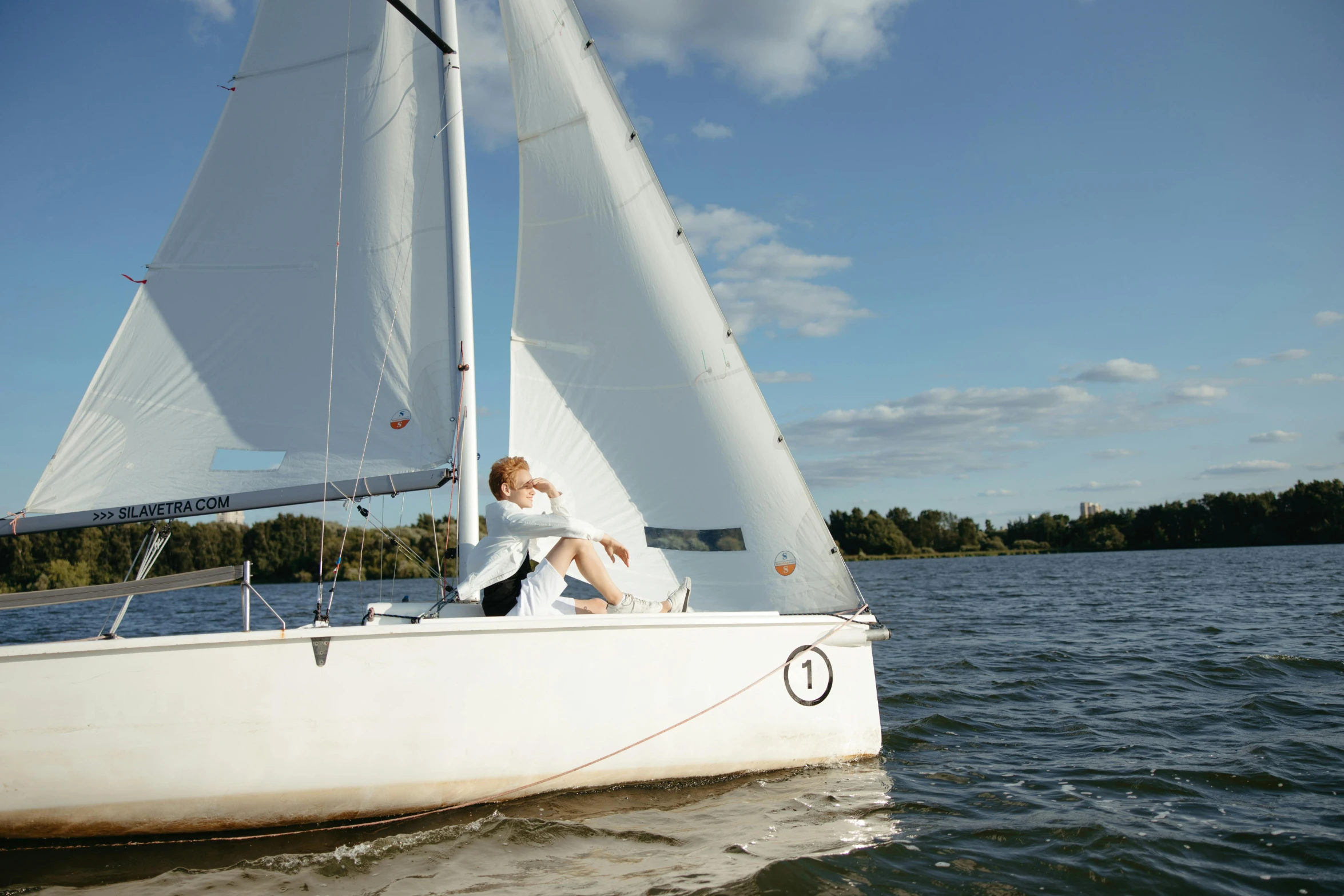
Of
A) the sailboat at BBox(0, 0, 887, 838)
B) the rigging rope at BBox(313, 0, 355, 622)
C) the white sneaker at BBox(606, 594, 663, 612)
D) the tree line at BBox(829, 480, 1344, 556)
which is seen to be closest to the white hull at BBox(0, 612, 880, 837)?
the sailboat at BBox(0, 0, 887, 838)

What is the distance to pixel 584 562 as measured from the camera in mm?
3904

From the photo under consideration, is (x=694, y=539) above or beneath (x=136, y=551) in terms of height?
beneath

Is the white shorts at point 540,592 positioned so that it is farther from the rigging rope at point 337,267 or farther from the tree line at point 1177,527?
the tree line at point 1177,527

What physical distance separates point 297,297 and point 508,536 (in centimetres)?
240

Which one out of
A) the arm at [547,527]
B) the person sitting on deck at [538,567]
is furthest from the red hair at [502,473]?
the arm at [547,527]

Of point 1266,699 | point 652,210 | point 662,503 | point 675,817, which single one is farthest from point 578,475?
point 1266,699

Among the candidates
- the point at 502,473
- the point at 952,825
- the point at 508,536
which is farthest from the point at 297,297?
the point at 952,825

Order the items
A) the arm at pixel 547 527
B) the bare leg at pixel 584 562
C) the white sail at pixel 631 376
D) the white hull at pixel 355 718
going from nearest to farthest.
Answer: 1. the white hull at pixel 355 718
2. the arm at pixel 547 527
3. the bare leg at pixel 584 562
4. the white sail at pixel 631 376

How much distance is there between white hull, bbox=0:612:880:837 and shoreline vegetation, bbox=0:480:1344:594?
116cm

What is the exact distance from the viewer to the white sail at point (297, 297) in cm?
472

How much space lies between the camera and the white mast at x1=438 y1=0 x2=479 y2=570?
15.5 feet

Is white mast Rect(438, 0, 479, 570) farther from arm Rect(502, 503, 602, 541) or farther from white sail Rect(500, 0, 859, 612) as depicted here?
arm Rect(502, 503, 602, 541)

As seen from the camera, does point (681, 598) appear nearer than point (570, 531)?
No

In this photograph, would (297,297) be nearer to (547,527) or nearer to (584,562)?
(547,527)
